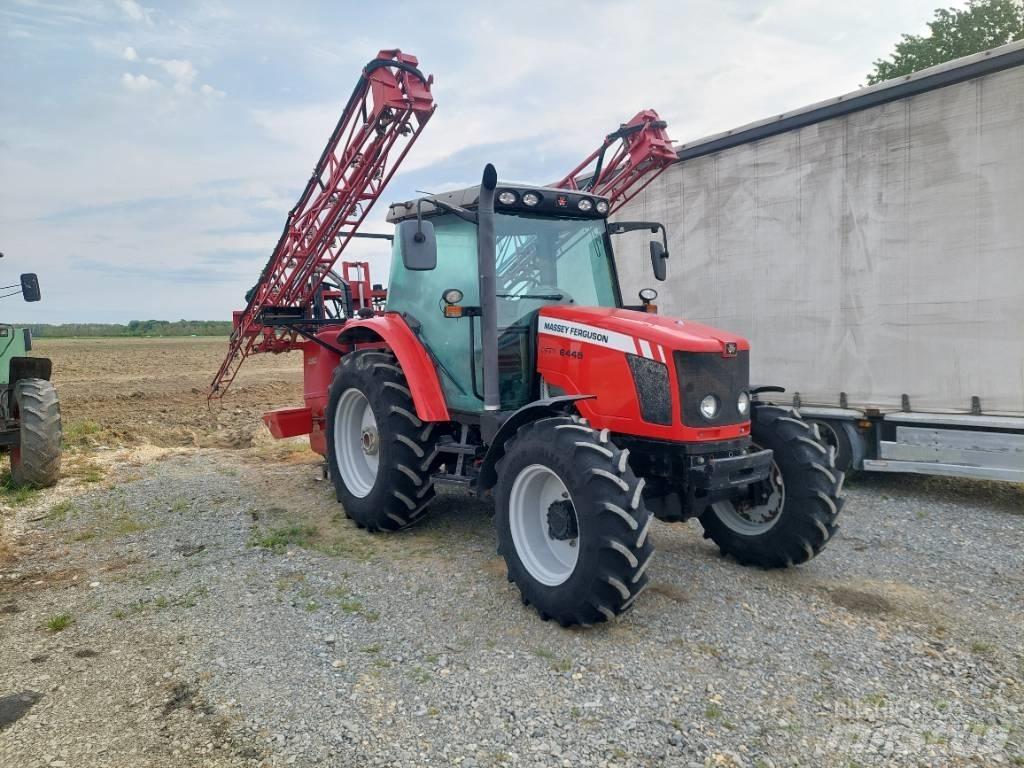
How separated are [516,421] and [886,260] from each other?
3.90m

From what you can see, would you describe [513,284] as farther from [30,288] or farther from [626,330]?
[30,288]

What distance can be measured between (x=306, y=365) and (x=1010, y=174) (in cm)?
646

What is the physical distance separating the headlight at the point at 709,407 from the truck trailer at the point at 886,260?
2.92 meters

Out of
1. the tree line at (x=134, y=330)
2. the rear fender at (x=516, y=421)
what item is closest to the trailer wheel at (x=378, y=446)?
the rear fender at (x=516, y=421)

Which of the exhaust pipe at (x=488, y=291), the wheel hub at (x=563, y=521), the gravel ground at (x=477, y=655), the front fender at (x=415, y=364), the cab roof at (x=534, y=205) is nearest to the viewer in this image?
the gravel ground at (x=477, y=655)

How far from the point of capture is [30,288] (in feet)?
23.4

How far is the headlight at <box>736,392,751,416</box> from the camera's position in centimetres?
416

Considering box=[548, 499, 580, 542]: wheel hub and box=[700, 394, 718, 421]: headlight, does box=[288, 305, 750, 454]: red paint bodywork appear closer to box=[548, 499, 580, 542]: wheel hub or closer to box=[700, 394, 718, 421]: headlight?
box=[700, 394, 718, 421]: headlight

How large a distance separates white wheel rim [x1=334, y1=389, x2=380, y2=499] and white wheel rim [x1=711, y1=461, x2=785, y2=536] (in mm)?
2738

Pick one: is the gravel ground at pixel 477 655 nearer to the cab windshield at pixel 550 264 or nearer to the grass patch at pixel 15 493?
the grass patch at pixel 15 493

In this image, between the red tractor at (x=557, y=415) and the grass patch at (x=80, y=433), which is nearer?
the red tractor at (x=557, y=415)

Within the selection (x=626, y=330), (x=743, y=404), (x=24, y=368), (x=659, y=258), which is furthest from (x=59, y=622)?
(x=24, y=368)

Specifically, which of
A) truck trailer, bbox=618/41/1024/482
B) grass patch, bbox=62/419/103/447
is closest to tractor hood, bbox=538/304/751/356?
truck trailer, bbox=618/41/1024/482

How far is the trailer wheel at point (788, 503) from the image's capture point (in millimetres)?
4230
